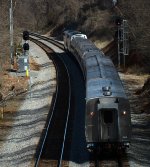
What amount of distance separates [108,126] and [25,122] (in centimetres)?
916

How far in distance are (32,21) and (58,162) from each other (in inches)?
3470

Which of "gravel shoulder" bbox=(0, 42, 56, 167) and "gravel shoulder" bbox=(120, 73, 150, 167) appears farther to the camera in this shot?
"gravel shoulder" bbox=(0, 42, 56, 167)

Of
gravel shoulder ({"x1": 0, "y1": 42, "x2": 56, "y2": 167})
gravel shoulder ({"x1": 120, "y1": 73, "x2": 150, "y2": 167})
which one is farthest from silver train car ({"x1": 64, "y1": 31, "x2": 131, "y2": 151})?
gravel shoulder ({"x1": 0, "y1": 42, "x2": 56, "y2": 167})

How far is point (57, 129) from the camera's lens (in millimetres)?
25922

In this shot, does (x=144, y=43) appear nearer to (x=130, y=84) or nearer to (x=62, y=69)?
(x=130, y=84)

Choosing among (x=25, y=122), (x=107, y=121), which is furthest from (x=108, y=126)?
(x=25, y=122)

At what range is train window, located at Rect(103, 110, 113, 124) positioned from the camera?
20.0 metres

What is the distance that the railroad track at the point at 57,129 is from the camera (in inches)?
835

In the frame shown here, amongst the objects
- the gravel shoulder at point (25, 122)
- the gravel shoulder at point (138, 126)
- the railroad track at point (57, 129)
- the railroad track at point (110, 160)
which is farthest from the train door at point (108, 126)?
the gravel shoulder at point (25, 122)

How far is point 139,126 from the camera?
25.8m

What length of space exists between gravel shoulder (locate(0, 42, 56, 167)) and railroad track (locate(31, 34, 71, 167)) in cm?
37

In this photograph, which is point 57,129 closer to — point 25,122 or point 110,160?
point 25,122

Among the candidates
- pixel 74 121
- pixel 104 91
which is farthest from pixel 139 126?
pixel 104 91

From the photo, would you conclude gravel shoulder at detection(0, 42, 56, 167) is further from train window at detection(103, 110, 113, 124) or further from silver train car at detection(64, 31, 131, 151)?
train window at detection(103, 110, 113, 124)
